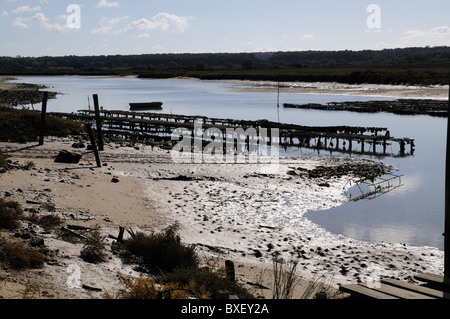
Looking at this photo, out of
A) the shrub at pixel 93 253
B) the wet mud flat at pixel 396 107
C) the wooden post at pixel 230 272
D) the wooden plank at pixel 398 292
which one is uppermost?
the wet mud flat at pixel 396 107

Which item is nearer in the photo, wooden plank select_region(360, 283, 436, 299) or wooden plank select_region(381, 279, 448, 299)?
wooden plank select_region(360, 283, 436, 299)

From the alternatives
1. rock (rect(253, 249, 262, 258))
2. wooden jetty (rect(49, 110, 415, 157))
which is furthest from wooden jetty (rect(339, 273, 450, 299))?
wooden jetty (rect(49, 110, 415, 157))

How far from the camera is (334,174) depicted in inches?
911

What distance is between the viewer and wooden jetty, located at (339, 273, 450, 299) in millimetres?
6332

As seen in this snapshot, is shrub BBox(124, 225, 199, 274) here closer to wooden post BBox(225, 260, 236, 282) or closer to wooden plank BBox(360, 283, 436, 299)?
wooden post BBox(225, 260, 236, 282)

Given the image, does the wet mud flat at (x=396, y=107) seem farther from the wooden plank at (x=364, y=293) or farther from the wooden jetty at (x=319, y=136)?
the wooden plank at (x=364, y=293)

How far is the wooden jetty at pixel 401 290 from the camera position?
6332mm

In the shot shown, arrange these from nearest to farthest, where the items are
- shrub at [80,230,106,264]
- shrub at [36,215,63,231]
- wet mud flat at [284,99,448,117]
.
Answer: shrub at [80,230,106,264]
shrub at [36,215,63,231]
wet mud flat at [284,99,448,117]

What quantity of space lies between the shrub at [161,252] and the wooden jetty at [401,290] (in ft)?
11.8

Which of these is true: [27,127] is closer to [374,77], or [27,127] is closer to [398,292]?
[398,292]

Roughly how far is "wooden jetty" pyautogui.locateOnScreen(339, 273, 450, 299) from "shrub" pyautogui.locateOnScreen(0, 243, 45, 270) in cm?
483

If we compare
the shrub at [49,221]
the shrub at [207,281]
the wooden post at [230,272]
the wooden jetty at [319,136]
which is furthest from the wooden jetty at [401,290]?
the wooden jetty at [319,136]

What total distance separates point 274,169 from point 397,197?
5975 mm
